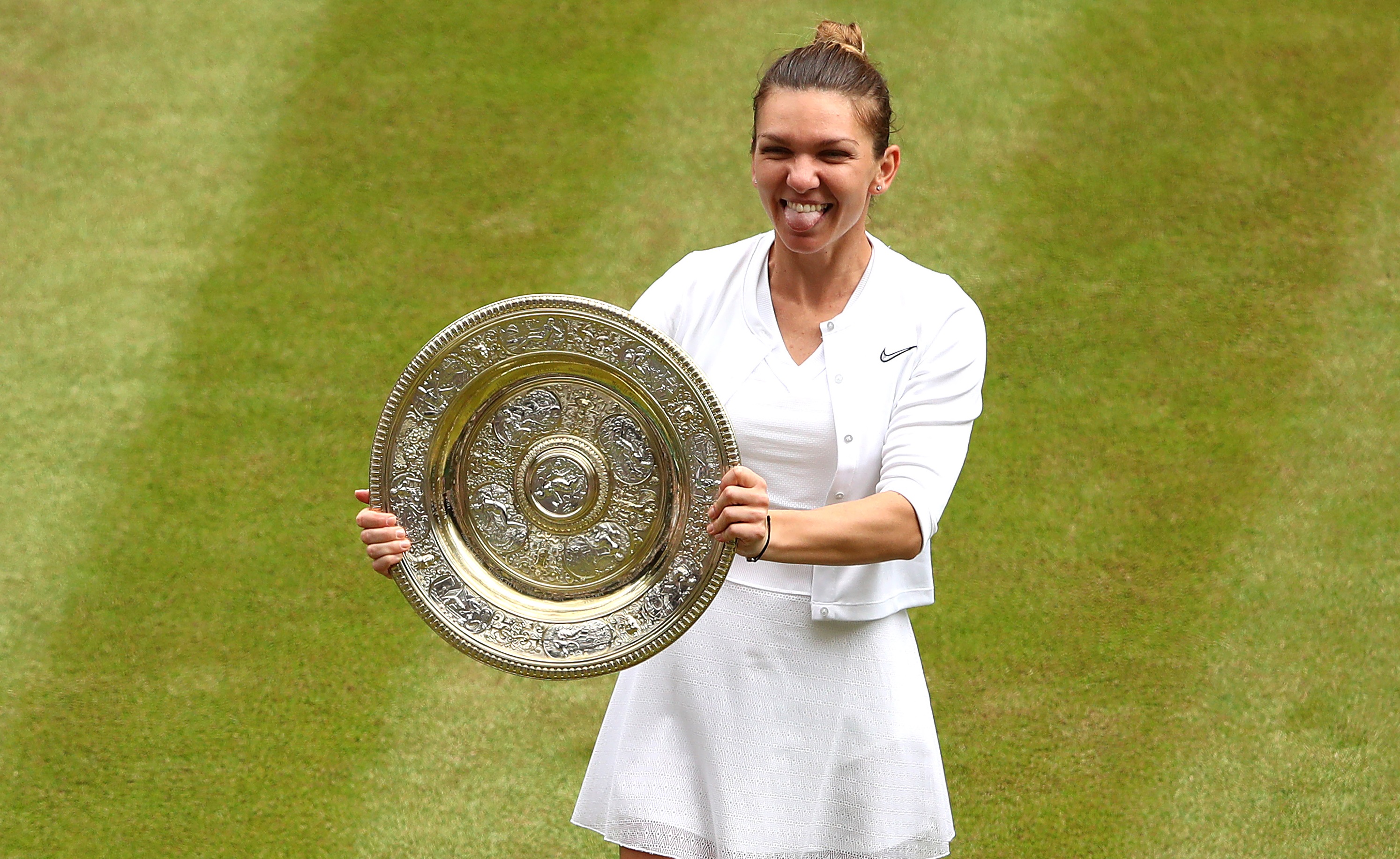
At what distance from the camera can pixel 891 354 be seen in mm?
2996

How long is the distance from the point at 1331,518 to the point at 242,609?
12.3ft

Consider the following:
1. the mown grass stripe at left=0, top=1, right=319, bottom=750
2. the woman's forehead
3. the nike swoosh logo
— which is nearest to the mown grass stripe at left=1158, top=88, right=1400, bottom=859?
the nike swoosh logo

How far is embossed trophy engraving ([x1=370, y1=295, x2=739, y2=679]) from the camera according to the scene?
2904mm

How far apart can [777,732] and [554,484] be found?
2.25 ft

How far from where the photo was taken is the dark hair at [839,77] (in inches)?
116

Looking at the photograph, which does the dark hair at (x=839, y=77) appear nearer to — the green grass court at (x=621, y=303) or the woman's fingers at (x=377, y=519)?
the woman's fingers at (x=377, y=519)

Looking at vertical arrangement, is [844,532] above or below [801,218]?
below

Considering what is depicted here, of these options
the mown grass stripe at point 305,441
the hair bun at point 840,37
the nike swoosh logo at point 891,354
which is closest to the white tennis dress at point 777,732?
the nike swoosh logo at point 891,354

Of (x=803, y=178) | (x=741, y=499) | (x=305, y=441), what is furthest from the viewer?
(x=305, y=441)

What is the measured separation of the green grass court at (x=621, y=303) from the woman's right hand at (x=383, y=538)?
1.98 metres

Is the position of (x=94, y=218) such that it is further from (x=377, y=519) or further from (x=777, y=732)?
(x=777, y=732)

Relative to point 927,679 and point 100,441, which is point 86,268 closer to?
point 100,441

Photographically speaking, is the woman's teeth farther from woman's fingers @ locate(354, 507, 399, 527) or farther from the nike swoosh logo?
woman's fingers @ locate(354, 507, 399, 527)

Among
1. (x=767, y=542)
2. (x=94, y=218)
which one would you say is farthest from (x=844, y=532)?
(x=94, y=218)
